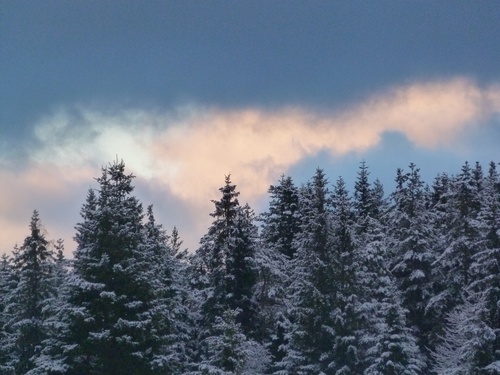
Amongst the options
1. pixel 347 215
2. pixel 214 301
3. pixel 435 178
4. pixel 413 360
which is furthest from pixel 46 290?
pixel 435 178

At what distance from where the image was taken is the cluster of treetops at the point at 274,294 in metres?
32.2

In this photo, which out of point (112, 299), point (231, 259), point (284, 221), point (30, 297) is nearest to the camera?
point (112, 299)

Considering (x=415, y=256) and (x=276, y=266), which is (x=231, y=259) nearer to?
(x=276, y=266)

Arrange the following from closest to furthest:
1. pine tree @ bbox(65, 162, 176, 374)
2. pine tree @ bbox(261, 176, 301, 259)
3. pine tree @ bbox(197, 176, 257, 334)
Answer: pine tree @ bbox(65, 162, 176, 374) < pine tree @ bbox(197, 176, 257, 334) < pine tree @ bbox(261, 176, 301, 259)

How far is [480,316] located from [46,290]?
101 ft

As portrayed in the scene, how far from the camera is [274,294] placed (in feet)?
153

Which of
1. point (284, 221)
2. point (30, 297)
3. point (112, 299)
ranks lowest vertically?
point (112, 299)

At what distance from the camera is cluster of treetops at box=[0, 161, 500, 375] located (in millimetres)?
32156

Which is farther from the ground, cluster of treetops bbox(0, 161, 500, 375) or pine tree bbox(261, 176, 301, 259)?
pine tree bbox(261, 176, 301, 259)

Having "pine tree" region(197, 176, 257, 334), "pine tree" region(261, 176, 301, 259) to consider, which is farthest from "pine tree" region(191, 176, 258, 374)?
"pine tree" region(261, 176, 301, 259)

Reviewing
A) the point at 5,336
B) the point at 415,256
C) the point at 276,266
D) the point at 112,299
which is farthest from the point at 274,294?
the point at 5,336

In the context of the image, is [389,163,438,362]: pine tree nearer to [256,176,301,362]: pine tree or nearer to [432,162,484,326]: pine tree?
[432,162,484,326]: pine tree

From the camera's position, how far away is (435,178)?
84.9m

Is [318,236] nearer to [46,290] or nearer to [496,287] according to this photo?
[496,287]
